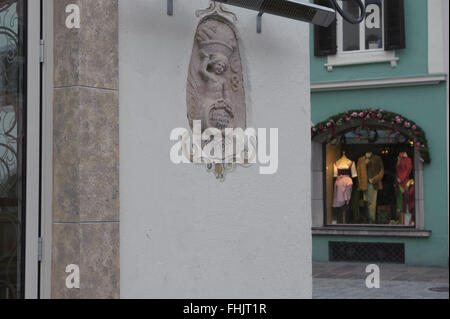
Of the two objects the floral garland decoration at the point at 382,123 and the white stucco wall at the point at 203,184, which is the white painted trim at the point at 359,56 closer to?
the floral garland decoration at the point at 382,123

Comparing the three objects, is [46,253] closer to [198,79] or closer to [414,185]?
[198,79]

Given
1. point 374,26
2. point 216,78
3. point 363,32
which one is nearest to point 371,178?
point 363,32

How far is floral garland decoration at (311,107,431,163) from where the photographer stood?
14.2 metres

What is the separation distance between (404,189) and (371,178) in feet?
2.77

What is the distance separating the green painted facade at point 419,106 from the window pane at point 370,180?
19.4 inches

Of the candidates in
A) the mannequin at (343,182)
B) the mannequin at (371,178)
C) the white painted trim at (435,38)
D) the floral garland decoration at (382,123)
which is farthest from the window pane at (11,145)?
the mannequin at (343,182)

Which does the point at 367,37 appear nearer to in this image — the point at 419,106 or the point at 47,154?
the point at 419,106

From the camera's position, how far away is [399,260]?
14.6 metres

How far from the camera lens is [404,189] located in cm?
1474

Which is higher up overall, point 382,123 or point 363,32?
point 363,32

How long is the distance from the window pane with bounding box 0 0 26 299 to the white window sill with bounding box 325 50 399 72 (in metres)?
11.6

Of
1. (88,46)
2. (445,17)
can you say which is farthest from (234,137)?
(445,17)

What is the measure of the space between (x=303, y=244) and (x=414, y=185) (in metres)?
9.50

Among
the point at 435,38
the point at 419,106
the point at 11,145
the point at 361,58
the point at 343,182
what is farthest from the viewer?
the point at 343,182
